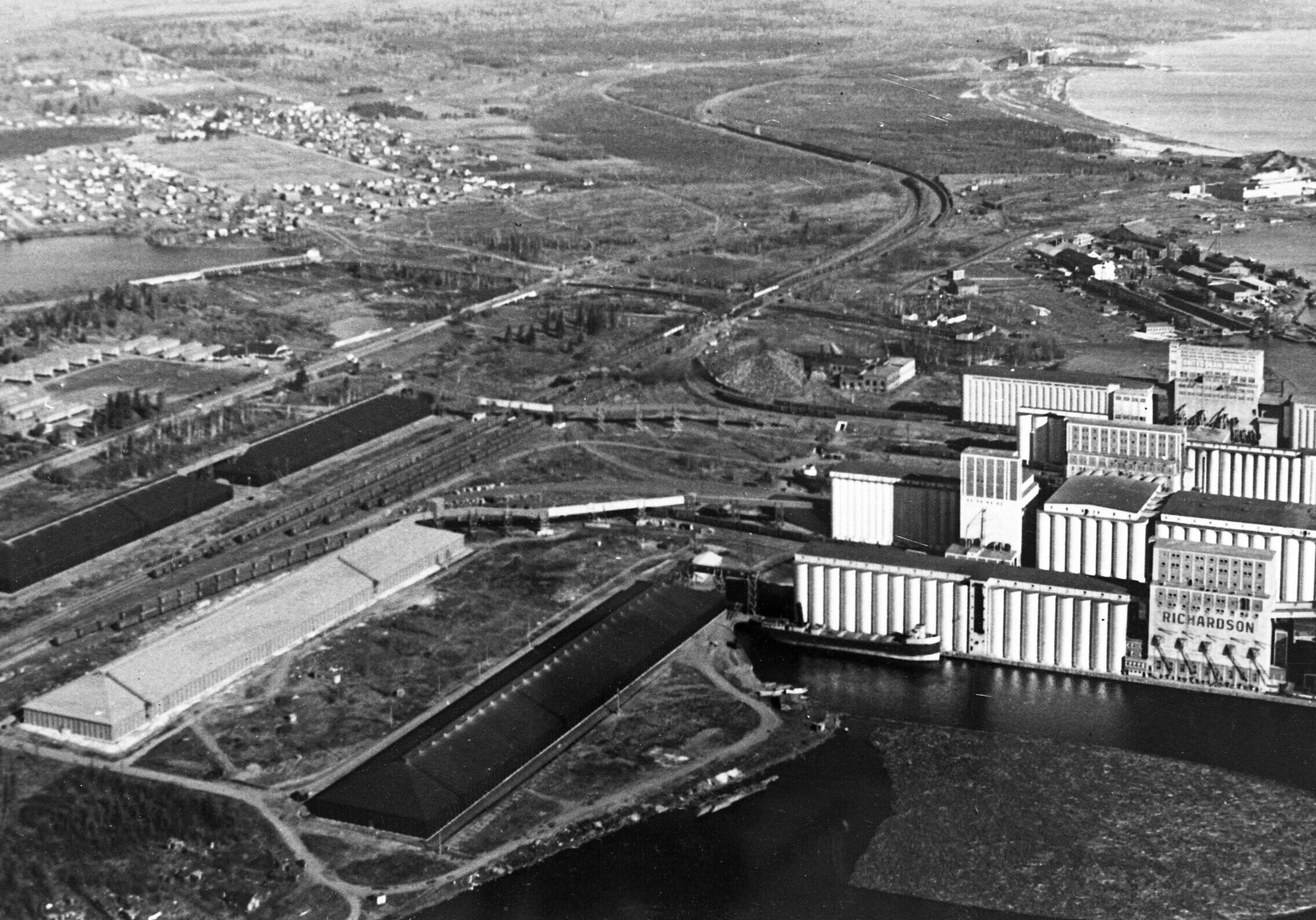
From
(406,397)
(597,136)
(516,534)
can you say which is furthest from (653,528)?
(597,136)

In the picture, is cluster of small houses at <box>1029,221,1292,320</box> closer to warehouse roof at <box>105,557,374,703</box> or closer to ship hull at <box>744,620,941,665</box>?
ship hull at <box>744,620,941,665</box>

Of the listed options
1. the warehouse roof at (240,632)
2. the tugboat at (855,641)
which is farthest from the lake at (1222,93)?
the warehouse roof at (240,632)

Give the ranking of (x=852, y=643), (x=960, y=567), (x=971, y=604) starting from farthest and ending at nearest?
1. (x=960, y=567)
2. (x=852, y=643)
3. (x=971, y=604)

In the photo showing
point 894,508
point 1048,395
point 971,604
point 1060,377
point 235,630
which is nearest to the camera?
point 235,630

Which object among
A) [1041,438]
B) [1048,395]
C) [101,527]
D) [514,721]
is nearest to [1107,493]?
[1041,438]

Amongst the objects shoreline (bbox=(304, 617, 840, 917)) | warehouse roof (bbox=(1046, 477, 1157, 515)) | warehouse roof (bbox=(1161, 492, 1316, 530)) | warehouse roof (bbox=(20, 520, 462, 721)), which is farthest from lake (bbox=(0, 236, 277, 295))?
shoreline (bbox=(304, 617, 840, 917))

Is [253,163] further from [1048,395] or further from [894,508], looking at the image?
[894,508]

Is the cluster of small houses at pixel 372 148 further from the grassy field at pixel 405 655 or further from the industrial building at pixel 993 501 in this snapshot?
the industrial building at pixel 993 501
